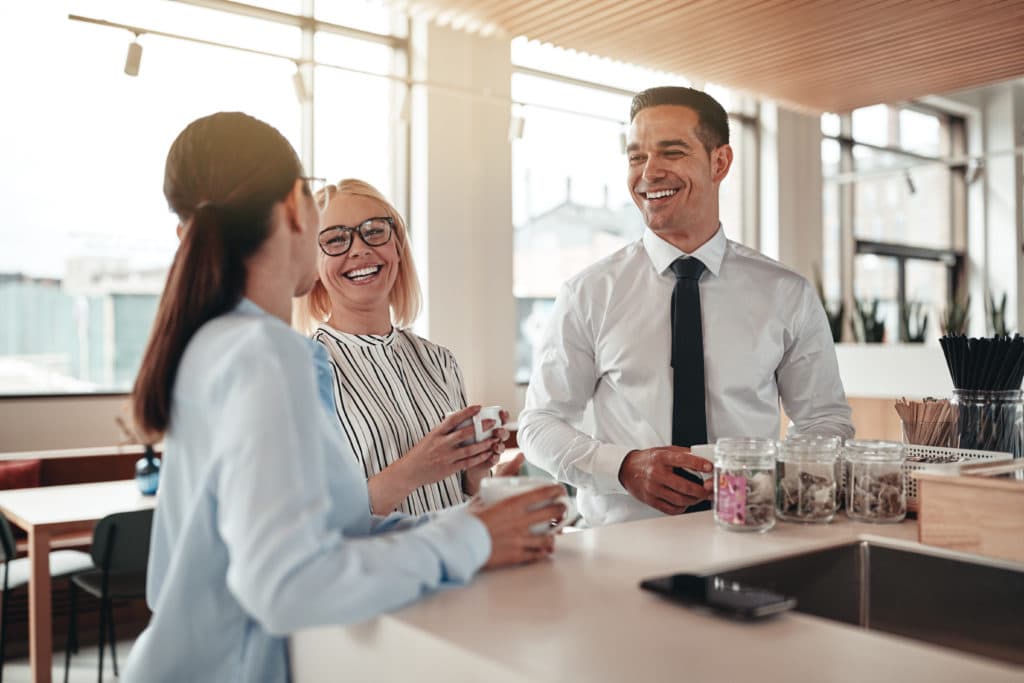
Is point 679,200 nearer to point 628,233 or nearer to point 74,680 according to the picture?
point 74,680

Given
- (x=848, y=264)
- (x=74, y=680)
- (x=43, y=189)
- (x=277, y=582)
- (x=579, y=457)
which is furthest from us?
(x=848, y=264)

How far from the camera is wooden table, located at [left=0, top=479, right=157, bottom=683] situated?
315cm

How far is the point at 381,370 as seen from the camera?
6.73ft

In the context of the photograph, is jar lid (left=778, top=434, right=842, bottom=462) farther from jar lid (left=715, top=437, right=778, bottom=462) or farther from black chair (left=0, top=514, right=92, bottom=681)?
black chair (left=0, top=514, right=92, bottom=681)

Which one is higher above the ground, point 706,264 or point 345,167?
point 345,167

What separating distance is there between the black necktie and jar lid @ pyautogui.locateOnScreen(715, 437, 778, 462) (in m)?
0.59

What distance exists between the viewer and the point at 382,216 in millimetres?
2117

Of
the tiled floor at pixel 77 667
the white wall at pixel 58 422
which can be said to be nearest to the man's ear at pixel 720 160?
the tiled floor at pixel 77 667

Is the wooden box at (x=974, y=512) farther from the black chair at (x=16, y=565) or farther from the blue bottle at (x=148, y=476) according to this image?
the black chair at (x=16, y=565)

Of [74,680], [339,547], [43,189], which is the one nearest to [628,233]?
[43,189]

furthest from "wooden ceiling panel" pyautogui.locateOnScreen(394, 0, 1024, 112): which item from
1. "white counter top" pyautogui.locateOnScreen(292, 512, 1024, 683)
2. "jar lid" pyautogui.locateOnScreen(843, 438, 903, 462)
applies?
"white counter top" pyautogui.locateOnScreen(292, 512, 1024, 683)

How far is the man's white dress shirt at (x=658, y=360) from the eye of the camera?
217 centimetres

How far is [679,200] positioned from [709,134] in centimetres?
20

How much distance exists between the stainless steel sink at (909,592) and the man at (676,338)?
0.66 metres
